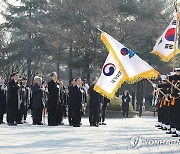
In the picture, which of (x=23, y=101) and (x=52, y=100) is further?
(x=23, y=101)

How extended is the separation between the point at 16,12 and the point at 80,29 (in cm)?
1173

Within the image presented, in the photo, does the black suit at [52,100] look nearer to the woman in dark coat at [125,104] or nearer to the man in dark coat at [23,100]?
the man in dark coat at [23,100]

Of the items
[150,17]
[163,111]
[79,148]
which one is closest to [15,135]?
[79,148]

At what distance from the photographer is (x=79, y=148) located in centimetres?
887

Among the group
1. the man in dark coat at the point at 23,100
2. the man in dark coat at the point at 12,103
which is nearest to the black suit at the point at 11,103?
the man in dark coat at the point at 12,103

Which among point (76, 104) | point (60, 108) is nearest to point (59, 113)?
point (60, 108)

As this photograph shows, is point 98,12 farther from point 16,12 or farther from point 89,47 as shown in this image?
point 16,12

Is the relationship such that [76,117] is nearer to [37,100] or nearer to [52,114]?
[52,114]

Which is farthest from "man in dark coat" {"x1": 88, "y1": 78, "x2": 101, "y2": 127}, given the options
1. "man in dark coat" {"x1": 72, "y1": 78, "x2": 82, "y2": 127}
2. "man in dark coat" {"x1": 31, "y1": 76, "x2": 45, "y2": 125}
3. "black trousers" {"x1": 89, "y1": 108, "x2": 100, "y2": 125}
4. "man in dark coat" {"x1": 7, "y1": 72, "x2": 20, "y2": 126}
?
"man in dark coat" {"x1": 7, "y1": 72, "x2": 20, "y2": 126}

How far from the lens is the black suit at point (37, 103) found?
15438 millimetres

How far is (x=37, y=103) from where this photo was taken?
50.7 feet

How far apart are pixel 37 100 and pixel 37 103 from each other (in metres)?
0.10

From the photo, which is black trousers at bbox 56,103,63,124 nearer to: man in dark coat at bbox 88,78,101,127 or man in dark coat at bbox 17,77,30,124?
man in dark coat at bbox 88,78,101,127

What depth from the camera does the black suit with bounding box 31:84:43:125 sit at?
50.6 ft
